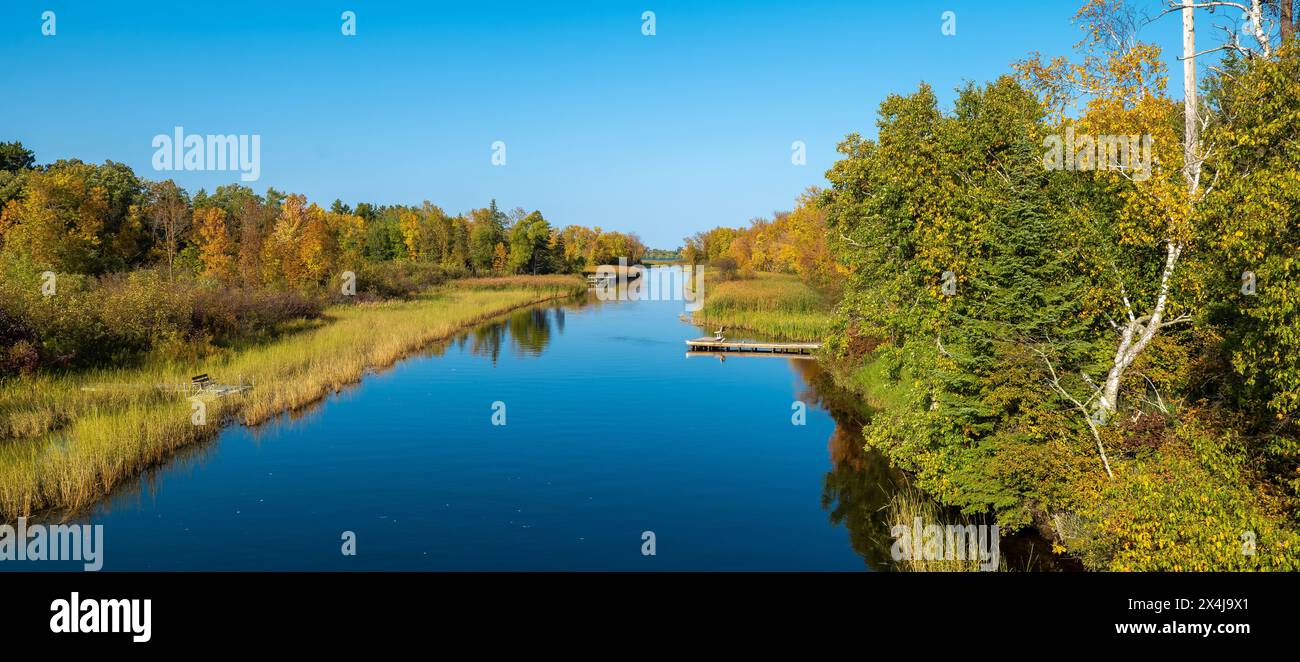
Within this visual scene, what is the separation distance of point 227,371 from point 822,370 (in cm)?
A: 2917

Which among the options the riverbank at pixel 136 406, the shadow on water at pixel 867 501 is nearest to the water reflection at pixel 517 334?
the riverbank at pixel 136 406

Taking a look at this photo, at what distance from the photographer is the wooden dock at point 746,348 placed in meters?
49.4

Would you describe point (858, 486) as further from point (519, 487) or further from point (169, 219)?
point (169, 219)

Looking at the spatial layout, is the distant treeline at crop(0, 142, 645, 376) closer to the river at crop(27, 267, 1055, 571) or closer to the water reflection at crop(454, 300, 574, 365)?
the river at crop(27, 267, 1055, 571)

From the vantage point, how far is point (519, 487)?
838 inches

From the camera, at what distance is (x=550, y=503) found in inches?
789

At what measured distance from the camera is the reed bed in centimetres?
5650
